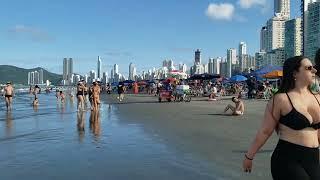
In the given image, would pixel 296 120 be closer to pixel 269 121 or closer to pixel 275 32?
pixel 269 121

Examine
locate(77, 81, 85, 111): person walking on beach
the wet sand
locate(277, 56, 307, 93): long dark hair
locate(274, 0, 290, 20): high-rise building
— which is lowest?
the wet sand

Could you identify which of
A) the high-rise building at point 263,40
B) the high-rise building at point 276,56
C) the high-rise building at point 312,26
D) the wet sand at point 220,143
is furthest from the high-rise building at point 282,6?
the wet sand at point 220,143

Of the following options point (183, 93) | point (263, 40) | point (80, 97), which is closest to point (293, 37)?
point (263, 40)

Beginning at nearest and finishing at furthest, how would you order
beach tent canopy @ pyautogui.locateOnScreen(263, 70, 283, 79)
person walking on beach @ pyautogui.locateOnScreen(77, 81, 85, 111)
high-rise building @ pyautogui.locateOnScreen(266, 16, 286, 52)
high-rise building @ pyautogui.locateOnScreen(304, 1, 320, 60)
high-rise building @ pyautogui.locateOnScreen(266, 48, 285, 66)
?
Answer: person walking on beach @ pyautogui.locateOnScreen(77, 81, 85, 111) → beach tent canopy @ pyautogui.locateOnScreen(263, 70, 283, 79) → high-rise building @ pyautogui.locateOnScreen(304, 1, 320, 60) → high-rise building @ pyautogui.locateOnScreen(266, 48, 285, 66) → high-rise building @ pyautogui.locateOnScreen(266, 16, 286, 52)

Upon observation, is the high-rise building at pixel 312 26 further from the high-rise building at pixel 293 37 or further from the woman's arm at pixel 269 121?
the woman's arm at pixel 269 121

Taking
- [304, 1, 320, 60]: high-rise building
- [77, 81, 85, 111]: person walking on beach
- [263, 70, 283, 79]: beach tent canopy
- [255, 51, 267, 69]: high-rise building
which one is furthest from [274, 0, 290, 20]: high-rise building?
[77, 81, 85, 111]: person walking on beach

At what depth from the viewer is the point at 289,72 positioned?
400cm

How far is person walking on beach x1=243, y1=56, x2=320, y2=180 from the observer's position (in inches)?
151

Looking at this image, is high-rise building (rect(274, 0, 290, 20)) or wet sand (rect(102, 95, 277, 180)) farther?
high-rise building (rect(274, 0, 290, 20))

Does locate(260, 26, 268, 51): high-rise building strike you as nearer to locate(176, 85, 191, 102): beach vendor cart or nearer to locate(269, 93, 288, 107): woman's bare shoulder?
locate(176, 85, 191, 102): beach vendor cart

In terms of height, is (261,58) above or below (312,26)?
below

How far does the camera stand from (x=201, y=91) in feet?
165

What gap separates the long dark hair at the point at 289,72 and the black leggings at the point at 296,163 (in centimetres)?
44

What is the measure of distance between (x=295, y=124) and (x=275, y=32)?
517ft
